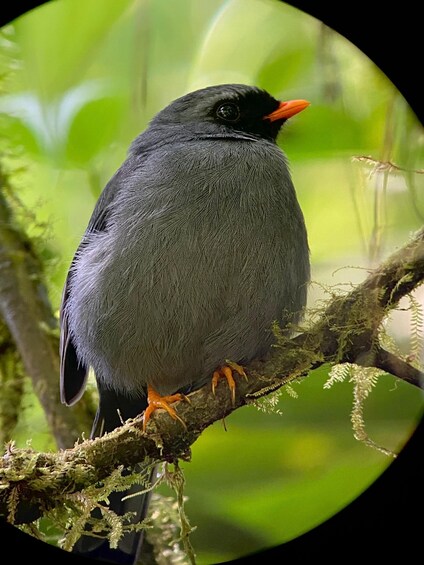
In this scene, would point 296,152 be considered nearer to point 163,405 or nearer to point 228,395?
point 228,395

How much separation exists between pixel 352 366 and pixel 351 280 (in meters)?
0.30

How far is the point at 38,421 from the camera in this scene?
3611mm

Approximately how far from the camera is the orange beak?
2.93 m

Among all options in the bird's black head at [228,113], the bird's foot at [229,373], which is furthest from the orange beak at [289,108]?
the bird's foot at [229,373]

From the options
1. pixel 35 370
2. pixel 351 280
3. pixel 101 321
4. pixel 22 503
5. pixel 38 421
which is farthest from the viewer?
pixel 35 370

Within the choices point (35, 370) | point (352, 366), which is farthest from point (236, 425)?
point (35, 370)

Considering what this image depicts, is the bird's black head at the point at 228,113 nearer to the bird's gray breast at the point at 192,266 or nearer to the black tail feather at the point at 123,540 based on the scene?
the bird's gray breast at the point at 192,266

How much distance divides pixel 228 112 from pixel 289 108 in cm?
38

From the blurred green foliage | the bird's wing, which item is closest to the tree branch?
the bird's wing

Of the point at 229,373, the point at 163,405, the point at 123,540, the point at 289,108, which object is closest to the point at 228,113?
the point at 289,108

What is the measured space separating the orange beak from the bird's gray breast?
0.60 ft

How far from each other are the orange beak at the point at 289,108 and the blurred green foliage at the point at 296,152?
0.11ft

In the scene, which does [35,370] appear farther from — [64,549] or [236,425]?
[236,425]

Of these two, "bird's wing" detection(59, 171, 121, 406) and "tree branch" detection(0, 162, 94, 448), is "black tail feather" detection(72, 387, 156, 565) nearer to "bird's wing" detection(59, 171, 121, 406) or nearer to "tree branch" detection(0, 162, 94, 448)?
"bird's wing" detection(59, 171, 121, 406)
